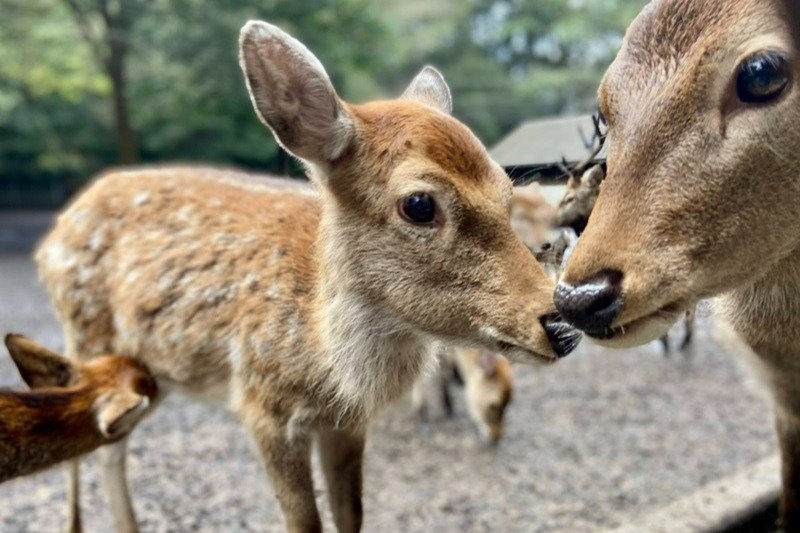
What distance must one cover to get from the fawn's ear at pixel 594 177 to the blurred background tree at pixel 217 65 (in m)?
5.61

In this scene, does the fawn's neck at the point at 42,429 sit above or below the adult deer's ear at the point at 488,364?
above

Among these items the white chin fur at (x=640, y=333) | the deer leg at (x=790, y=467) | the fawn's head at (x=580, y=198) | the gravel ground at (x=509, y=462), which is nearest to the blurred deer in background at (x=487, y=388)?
the gravel ground at (x=509, y=462)

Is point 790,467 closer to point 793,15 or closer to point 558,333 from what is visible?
point 558,333

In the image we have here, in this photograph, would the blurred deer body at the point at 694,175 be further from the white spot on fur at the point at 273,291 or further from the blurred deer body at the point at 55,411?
the blurred deer body at the point at 55,411

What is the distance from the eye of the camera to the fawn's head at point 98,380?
254cm

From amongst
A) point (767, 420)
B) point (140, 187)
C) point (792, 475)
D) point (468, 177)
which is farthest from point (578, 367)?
point (468, 177)

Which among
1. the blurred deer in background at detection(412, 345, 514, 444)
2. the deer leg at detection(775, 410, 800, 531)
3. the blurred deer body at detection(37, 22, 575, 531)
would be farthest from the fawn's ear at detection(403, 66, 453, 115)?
the blurred deer in background at detection(412, 345, 514, 444)

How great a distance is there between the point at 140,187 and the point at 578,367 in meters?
4.92

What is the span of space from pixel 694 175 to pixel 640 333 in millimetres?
394

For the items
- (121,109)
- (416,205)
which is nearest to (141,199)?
(416,205)

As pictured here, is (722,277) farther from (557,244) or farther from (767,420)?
(767,420)

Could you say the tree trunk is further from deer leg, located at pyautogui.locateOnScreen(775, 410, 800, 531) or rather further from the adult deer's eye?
the adult deer's eye

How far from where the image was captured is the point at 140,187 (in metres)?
3.31

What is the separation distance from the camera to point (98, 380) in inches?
107
